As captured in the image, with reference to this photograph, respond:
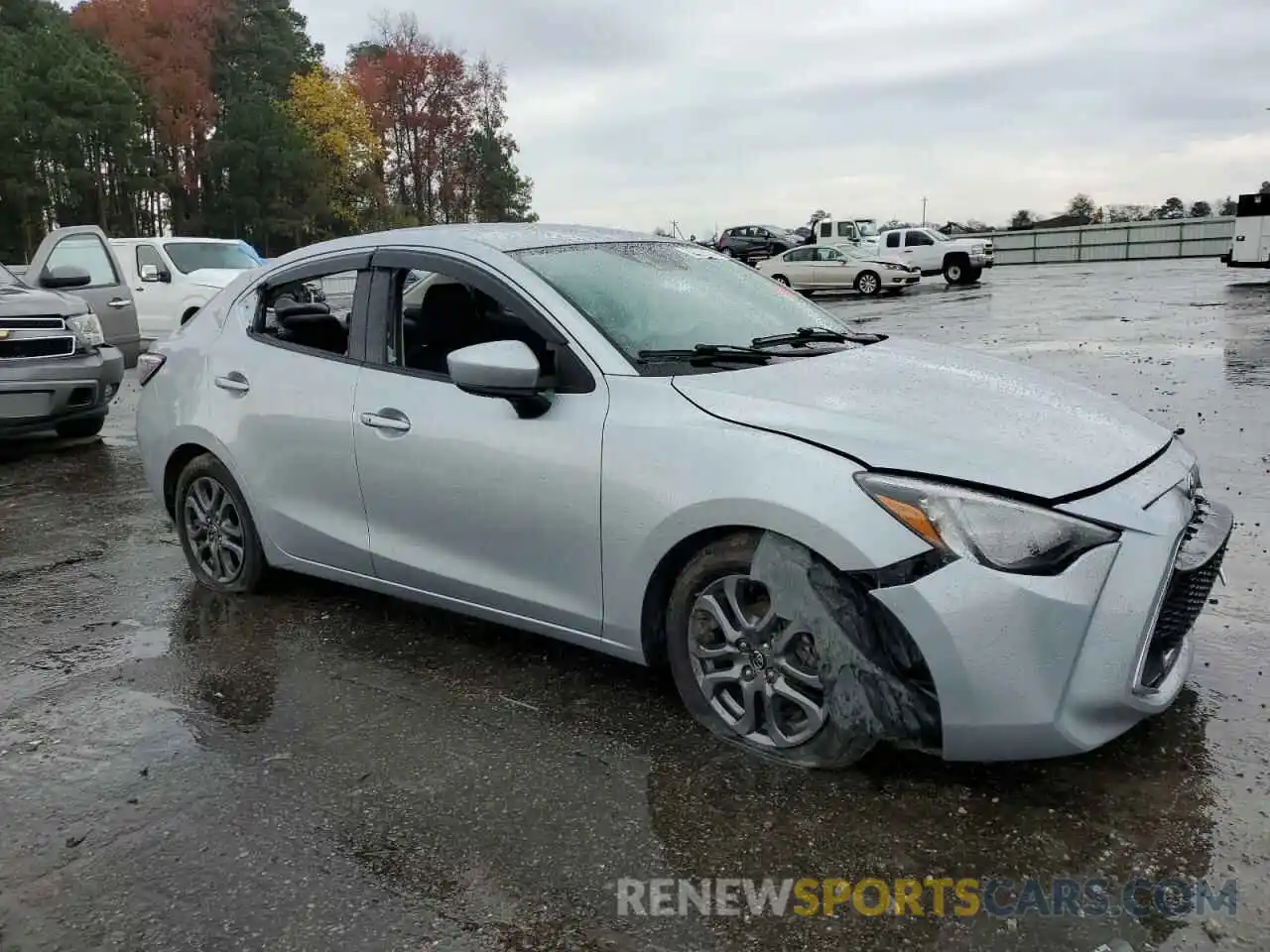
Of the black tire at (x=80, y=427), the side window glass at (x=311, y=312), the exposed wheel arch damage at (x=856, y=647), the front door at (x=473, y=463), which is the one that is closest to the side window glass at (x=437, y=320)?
the front door at (x=473, y=463)

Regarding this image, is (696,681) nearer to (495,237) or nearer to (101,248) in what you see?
(495,237)

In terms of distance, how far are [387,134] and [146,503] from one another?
6312 cm

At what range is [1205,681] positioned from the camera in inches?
148

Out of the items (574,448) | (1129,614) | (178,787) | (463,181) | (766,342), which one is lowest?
(178,787)

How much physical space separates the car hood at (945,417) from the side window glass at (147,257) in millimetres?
13876

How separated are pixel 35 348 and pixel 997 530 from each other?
27.0 feet

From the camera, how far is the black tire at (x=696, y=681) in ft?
10.2

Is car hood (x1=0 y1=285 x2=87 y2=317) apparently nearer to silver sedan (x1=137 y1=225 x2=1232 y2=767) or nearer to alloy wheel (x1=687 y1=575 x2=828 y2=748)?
silver sedan (x1=137 y1=225 x2=1232 y2=767)

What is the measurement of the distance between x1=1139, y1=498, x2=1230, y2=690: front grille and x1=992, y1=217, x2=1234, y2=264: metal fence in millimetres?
42082

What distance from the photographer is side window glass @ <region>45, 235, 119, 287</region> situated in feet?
36.5

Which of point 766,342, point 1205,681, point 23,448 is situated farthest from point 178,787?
point 23,448

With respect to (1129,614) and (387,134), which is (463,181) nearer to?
(387,134)

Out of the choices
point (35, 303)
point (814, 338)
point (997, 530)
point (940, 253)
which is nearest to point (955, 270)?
point (940, 253)

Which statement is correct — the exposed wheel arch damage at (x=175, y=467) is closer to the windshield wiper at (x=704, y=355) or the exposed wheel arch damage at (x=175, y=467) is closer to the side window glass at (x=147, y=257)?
the windshield wiper at (x=704, y=355)
